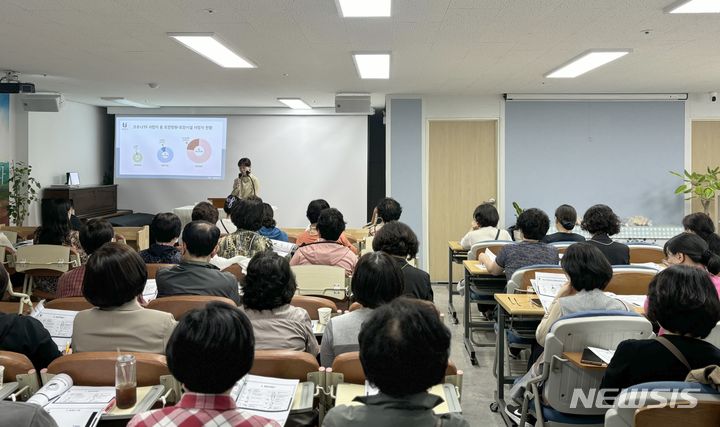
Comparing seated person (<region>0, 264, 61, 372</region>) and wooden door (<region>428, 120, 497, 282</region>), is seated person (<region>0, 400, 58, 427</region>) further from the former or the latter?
wooden door (<region>428, 120, 497, 282</region>)

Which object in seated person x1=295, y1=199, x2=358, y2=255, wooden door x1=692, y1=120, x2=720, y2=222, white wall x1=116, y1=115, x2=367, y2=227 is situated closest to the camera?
seated person x1=295, y1=199, x2=358, y2=255

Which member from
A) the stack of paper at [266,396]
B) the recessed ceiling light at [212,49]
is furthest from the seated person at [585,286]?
the recessed ceiling light at [212,49]

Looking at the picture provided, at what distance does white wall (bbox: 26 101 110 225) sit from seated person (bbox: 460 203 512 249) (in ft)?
23.8

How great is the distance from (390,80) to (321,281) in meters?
3.89

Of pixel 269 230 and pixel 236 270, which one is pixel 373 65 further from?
pixel 236 270

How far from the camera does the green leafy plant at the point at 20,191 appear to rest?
8.30 metres

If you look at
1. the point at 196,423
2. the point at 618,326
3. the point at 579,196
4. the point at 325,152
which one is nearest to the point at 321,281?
the point at 618,326

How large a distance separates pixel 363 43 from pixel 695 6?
2489 millimetres

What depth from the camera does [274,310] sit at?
7.66 ft

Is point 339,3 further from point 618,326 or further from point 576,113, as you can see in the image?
point 576,113

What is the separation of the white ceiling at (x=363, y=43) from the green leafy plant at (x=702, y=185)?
4.11 feet

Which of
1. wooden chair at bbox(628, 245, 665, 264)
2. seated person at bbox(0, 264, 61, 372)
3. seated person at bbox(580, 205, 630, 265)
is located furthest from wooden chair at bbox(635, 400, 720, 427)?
wooden chair at bbox(628, 245, 665, 264)

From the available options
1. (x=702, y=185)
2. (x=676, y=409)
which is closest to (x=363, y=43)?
(x=676, y=409)

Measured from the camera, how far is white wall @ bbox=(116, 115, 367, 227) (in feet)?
32.3
